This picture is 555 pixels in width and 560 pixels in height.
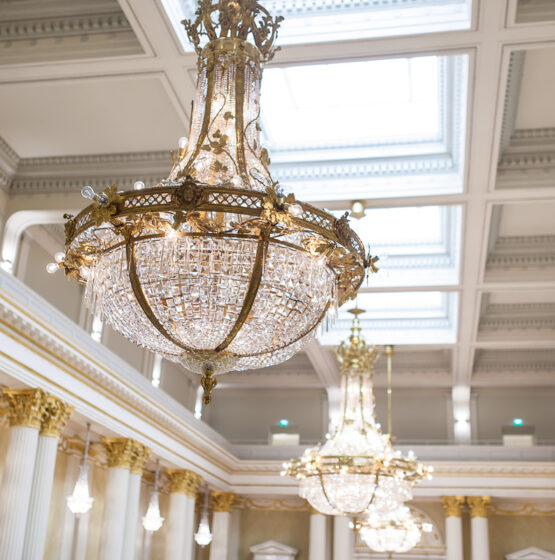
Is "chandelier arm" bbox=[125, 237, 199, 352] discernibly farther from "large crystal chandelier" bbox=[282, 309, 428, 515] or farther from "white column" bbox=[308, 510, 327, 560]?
"white column" bbox=[308, 510, 327, 560]

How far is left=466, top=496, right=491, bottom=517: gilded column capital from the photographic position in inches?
547

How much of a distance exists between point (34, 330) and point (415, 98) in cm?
422

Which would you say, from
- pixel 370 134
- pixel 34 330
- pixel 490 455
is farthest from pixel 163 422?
pixel 490 455

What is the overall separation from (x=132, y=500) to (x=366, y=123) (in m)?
5.79

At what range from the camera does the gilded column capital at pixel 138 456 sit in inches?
401

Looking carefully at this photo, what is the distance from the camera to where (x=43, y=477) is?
775 cm

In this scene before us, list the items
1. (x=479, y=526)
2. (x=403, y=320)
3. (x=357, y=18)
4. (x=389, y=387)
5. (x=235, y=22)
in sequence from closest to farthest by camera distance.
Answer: (x=235, y=22), (x=357, y=18), (x=403, y=320), (x=479, y=526), (x=389, y=387)

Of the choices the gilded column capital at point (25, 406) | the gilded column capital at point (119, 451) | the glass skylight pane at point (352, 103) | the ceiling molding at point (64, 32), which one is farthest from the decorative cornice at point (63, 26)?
the gilded column capital at point (119, 451)

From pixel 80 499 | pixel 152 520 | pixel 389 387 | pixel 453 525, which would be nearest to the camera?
pixel 80 499

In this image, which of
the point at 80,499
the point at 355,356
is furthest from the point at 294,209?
the point at 80,499

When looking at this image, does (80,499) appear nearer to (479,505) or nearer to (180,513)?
(180,513)

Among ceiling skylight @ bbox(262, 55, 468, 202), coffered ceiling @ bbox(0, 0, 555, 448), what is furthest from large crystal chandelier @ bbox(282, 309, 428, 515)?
ceiling skylight @ bbox(262, 55, 468, 202)

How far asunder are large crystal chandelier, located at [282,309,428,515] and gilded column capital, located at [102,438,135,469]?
240 centimetres

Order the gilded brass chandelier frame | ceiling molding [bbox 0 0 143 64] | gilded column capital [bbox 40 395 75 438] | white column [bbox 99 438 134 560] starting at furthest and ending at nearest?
white column [bbox 99 438 134 560], gilded column capital [bbox 40 395 75 438], ceiling molding [bbox 0 0 143 64], the gilded brass chandelier frame
